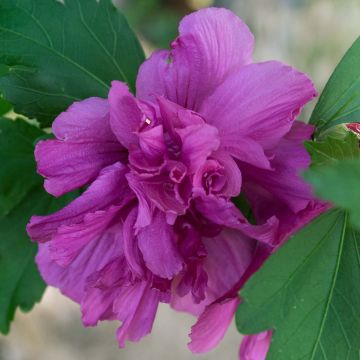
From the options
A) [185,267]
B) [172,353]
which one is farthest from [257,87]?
[172,353]

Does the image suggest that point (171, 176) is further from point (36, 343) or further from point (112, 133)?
point (36, 343)

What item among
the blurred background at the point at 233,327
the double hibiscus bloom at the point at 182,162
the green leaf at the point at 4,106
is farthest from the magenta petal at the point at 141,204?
the blurred background at the point at 233,327

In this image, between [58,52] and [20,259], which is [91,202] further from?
[20,259]

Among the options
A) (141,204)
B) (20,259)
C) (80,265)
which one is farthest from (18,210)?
(141,204)

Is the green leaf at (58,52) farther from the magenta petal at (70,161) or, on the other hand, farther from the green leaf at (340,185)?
the green leaf at (340,185)

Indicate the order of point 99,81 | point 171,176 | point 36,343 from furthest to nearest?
point 36,343
point 99,81
point 171,176

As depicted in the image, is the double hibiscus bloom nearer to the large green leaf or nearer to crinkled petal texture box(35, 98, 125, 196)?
crinkled petal texture box(35, 98, 125, 196)

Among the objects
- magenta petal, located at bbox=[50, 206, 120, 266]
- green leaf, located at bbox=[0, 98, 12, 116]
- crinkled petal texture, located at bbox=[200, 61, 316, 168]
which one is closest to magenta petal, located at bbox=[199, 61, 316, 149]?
crinkled petal texture, located at bbox=[200, 61, 316, 168]
